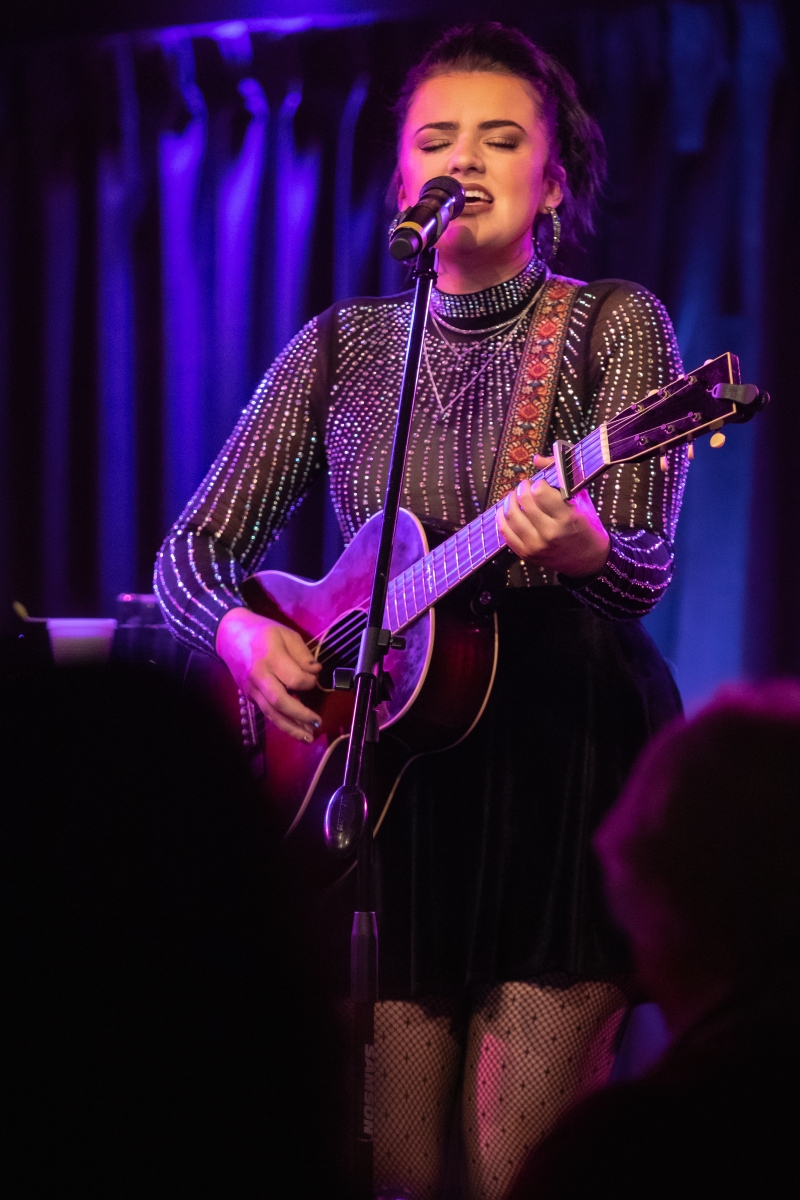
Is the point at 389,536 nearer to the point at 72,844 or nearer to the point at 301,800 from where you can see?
the point at 301,800

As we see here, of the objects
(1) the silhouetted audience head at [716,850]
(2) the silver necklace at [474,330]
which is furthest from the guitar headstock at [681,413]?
(1) the silhouetted audience head at [716,850]

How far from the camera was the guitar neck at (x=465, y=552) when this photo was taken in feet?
5.65

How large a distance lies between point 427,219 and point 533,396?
1.42 ft

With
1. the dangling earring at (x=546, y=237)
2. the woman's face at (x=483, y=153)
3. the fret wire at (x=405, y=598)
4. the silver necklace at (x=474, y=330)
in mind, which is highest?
the woman's face at (x=483, y=153)

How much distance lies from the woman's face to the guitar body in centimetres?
53

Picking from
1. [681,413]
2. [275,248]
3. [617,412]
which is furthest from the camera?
[275,248]

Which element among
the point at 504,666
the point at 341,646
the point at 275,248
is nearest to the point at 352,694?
the point at 341,646

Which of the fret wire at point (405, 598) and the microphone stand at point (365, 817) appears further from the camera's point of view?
the fret wire at point (405, 598)

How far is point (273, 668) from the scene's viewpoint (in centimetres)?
205

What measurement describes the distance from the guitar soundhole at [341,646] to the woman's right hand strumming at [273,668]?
0.03 m

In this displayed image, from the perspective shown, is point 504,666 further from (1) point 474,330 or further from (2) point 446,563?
(1) point 474,330

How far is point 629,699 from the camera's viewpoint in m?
1.93

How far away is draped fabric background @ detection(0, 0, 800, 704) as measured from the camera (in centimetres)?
322

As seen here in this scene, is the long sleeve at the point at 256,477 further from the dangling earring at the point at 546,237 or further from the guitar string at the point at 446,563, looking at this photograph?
the dangling earring at the point at 546,237
